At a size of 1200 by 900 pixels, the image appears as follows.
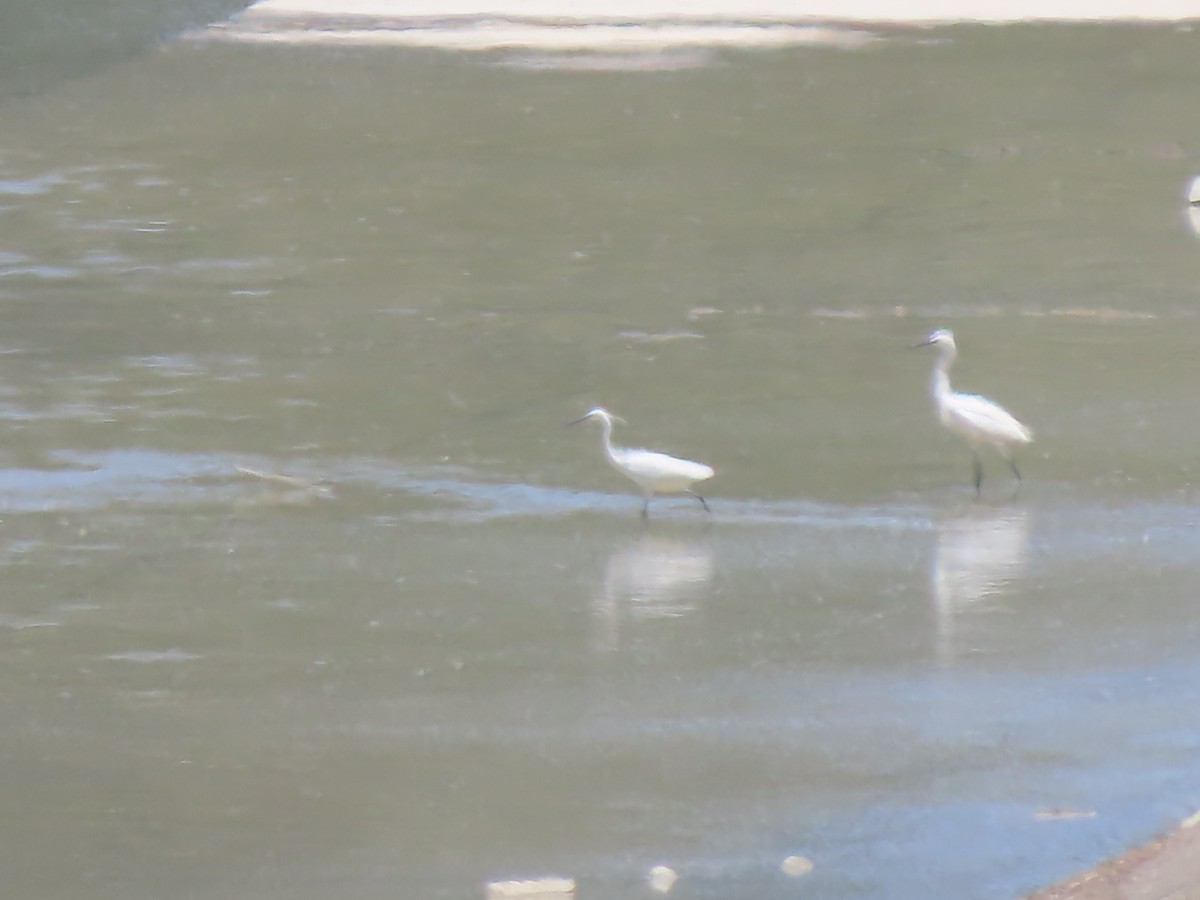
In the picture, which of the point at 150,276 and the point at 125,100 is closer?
the point at 150,276

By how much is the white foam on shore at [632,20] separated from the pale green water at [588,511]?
4356 millimetres

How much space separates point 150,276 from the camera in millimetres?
13570

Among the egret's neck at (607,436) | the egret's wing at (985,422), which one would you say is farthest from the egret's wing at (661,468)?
the egret's wing at (985,422)

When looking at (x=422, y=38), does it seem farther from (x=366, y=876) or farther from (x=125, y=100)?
(x=366, y=876)

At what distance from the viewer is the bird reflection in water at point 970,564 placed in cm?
786

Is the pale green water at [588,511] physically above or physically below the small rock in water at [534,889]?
below

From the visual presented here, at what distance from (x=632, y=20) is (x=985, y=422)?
47.0 ft

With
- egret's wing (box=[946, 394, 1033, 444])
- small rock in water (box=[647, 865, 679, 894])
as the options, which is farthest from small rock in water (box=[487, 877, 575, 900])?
egret's wing (box=[946, 394, 1033, 444])

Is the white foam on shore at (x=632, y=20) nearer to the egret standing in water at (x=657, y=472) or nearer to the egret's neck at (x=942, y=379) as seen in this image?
the egret's neck at (x=942, y=379)

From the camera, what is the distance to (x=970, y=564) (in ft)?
27.9

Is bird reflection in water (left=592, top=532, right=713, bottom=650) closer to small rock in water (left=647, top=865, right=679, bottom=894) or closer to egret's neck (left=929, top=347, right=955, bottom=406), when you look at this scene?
egret's neck (left=929, top=347, right=955, bottom=406)

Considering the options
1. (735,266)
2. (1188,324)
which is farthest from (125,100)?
(1188,324)

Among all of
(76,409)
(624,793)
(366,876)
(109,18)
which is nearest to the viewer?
(366,876)

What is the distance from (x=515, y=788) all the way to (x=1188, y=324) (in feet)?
21.5
